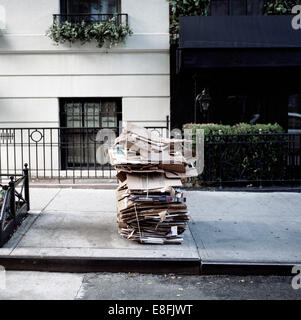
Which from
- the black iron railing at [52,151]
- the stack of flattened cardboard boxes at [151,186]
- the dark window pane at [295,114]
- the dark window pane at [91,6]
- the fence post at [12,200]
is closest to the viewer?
the stack of flattened cardboard boxes at [151,186]

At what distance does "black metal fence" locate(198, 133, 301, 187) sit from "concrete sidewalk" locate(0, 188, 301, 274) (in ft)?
2.96

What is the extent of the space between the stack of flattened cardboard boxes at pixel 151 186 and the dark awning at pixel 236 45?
4.22m

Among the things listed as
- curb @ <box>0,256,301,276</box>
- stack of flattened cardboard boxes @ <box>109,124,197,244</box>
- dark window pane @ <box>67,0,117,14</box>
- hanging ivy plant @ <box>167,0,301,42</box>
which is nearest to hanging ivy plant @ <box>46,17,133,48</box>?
dark window pane @ <box>67,0,117,14</box>

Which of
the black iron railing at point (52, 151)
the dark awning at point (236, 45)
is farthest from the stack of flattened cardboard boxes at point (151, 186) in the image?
the black iron railing at point (52, 151)

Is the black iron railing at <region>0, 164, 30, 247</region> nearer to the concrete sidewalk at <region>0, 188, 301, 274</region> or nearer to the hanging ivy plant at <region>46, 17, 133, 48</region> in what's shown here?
the concrete sidewalk at <region>0, 188, 301, 274</region>

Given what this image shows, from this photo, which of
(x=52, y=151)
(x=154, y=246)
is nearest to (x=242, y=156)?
(x=154, y=246)

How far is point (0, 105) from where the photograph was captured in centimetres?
1114

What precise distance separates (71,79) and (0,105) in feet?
6.25

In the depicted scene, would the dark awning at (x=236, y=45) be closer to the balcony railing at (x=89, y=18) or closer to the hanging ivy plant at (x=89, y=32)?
the hanging ivy plant at (x=89, y=32)

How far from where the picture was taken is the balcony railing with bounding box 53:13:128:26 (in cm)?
1101

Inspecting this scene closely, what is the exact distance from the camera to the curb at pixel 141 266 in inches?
201
